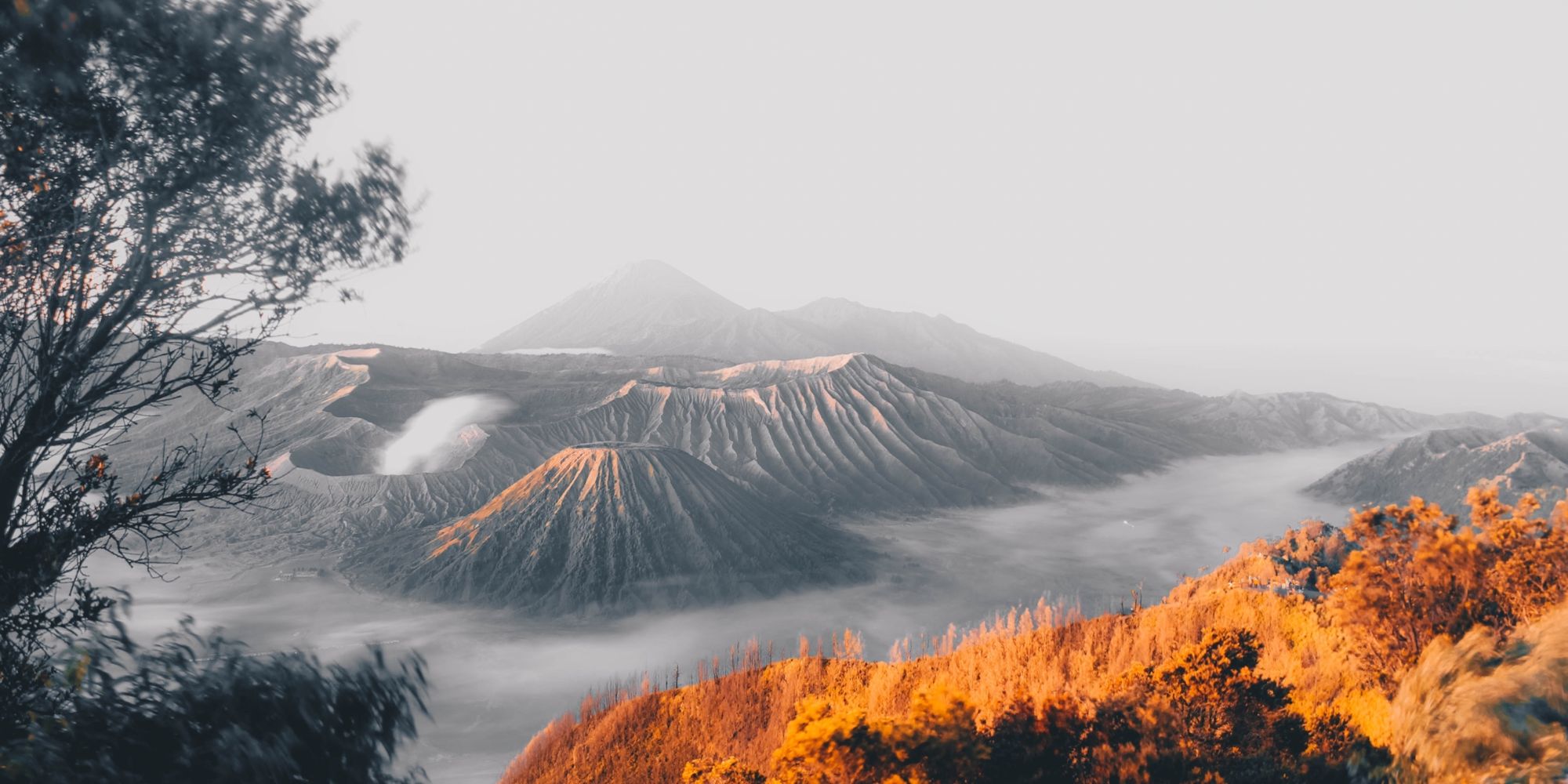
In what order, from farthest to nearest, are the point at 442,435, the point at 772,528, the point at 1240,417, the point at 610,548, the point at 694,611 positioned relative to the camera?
the point at 1240,417 → the point at 442,435 → the point at 772,528 → the point at 610,548 → the point at 694,611

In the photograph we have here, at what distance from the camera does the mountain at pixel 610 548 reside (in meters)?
51.5

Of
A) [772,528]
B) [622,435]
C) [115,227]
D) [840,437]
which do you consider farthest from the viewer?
[840,437]

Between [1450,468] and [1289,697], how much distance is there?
319ft

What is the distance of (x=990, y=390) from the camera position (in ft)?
411

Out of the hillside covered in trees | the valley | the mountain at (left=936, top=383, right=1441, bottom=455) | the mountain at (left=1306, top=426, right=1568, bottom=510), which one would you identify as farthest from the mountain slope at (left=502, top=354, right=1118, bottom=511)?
the hillside covered in trees

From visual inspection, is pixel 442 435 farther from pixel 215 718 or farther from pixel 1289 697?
pixel 1289 697

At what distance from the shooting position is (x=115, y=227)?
20.0ft

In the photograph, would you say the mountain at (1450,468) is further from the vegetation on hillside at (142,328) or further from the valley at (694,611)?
the vegetation on hillside at (142,328)

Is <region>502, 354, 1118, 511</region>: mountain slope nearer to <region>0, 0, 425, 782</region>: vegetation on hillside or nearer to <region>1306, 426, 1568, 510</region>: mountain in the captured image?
<region>1306, 426, 1568, 510</region>: mountain

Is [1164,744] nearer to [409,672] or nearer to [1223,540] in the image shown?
[409,672]

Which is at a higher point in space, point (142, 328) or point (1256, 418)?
point (142, 328)

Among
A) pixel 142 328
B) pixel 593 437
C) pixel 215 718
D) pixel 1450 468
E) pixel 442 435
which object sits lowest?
pixel 1450 468

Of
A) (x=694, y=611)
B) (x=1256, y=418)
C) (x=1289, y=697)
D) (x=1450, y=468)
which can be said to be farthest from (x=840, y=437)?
(x=1256, y=418)

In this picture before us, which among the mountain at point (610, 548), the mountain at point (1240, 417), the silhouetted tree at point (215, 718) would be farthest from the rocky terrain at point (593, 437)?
the silhouetted tree at point (215, 718)
